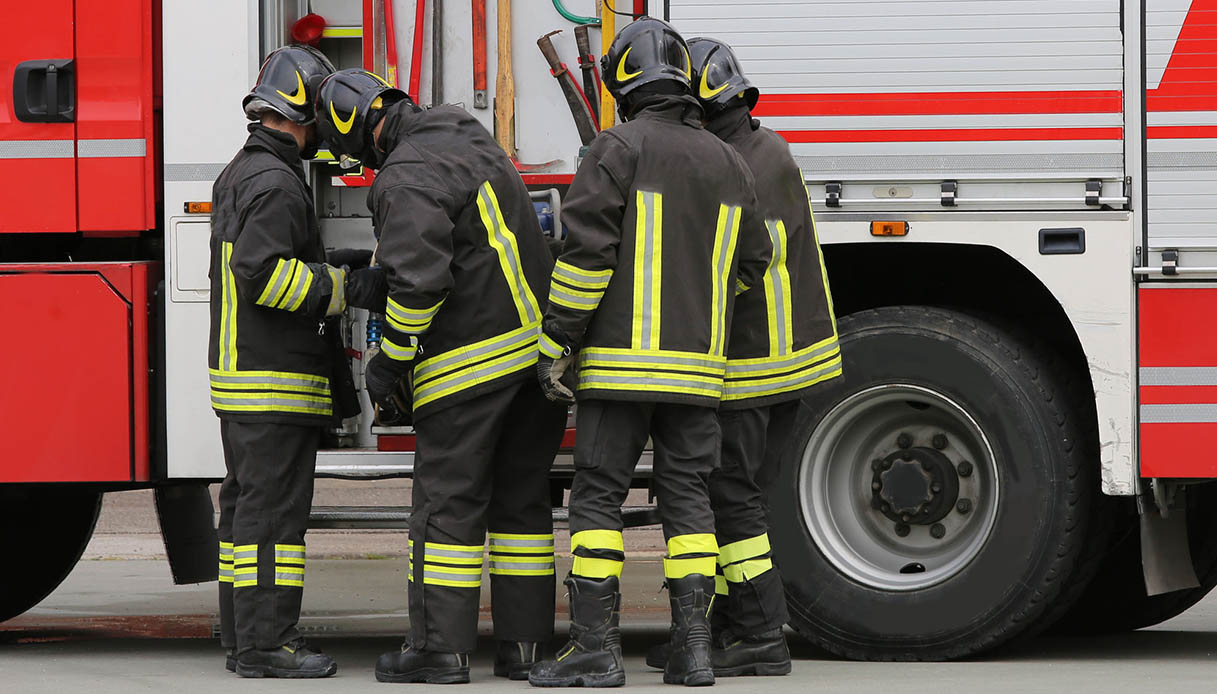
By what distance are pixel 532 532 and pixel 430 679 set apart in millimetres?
539

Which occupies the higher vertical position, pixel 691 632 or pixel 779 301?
pixel 779 301

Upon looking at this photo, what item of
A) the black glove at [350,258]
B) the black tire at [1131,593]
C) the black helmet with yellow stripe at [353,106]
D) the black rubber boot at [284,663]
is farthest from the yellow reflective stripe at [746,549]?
the black helmet with yellow stripe at [353,106]

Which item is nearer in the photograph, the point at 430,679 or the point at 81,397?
the point at 430,679

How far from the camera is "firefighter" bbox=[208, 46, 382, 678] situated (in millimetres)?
5168

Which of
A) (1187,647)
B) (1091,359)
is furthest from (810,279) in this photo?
(1187,647)

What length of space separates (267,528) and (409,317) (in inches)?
34.5

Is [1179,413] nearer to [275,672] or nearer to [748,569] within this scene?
[748,569]

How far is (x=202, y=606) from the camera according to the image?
27.1 feet

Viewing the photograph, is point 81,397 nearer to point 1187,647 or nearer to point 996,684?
point 996,684

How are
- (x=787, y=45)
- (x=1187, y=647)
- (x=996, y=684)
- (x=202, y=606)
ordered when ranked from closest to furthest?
(x=996, y=684) → (x=787, y=45) → (x=1187, y=647) → (x=202, y=606)

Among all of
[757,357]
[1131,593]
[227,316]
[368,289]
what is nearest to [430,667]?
[368,289]

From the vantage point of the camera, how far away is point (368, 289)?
5184mm

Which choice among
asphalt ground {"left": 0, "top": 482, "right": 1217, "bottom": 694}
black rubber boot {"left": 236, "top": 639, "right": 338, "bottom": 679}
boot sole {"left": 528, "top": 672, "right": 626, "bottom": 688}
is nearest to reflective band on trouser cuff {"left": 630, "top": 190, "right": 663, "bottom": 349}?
boot sole {"left": 528, "top": 672, "right": 626, "bottom": 688}

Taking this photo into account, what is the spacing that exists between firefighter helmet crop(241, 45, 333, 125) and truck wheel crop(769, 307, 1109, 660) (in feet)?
6.17
